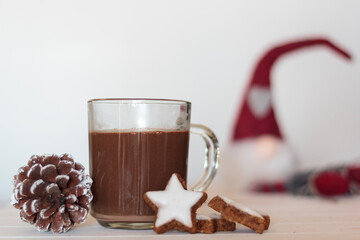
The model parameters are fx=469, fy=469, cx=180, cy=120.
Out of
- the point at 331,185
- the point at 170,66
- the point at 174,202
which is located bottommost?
the point at 331,185

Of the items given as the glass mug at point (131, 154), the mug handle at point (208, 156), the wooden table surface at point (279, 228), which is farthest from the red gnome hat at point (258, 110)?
the glass mug at point (131, 154)

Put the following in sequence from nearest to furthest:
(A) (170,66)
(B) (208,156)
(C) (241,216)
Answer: (C) (241,216)
(B) (208,156)
(A) (170,66)

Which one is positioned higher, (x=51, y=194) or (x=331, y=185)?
(x=51, y=194)

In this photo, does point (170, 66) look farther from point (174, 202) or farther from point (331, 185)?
point (174, 202)

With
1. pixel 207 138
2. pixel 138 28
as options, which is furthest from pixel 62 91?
pixel 207 138

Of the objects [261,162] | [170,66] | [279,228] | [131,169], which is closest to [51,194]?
[131,169]

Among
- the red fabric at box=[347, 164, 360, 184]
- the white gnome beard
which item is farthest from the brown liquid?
the red fabric at box=[347, 164, 360, 184]

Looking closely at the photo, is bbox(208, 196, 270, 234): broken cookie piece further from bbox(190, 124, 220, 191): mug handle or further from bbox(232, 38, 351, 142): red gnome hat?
bbox(232, 38, 351, 142): red gnome hat

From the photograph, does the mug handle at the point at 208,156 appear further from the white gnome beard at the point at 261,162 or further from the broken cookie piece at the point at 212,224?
the white gnome beard at the point at 261,162
